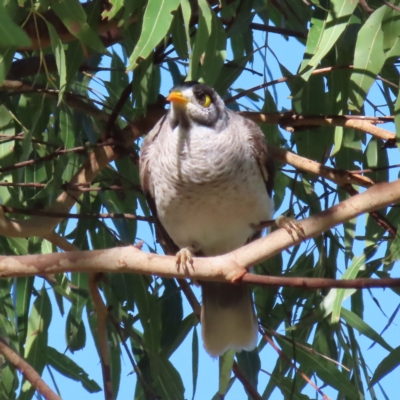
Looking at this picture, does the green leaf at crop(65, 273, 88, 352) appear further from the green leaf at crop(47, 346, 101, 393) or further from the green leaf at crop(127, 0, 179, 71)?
the green leaf at crop(127, 0, 179, 71)

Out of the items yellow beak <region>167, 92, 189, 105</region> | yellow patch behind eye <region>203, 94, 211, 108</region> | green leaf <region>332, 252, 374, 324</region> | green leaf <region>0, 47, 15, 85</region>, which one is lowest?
green leaf <region>332, 252, 374, 324</region>

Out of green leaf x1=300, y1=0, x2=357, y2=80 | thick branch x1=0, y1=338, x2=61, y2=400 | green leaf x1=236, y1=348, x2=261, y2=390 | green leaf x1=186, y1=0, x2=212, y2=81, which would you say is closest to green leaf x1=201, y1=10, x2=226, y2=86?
green leaf x1=186, y1=0, x2=212, y2=81

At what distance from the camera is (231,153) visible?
3.14 metres

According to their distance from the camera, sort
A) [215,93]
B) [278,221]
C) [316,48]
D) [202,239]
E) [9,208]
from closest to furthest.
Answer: [316,48] → [9,208] → [278,221] → [215,93] → [202,239]

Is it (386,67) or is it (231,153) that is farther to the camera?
(231,153)

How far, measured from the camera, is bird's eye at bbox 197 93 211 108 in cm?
313

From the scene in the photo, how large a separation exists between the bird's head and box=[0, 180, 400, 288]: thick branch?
950 mm

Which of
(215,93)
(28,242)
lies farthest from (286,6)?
(28,242)

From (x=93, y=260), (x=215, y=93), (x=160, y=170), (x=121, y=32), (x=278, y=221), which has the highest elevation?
(x=121, y=32)

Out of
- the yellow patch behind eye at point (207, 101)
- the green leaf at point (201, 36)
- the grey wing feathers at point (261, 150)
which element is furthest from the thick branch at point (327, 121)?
the green leaf at point (201, 36)

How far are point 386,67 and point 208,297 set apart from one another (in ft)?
4.03

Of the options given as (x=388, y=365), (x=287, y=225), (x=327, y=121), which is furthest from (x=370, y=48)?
(x=388, y=365)

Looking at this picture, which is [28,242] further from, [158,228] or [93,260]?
[93,260]

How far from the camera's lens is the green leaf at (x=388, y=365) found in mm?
2830
